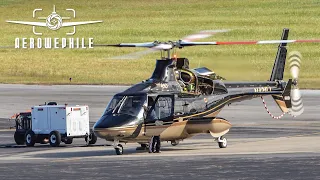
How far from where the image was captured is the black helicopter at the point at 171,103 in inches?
1271

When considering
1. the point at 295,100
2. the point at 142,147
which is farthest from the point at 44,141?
the point at 295,100

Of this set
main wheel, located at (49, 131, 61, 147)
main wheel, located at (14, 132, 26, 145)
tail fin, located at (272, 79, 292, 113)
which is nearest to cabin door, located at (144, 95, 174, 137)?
main wheel, located at (49, 131, 61, 147)

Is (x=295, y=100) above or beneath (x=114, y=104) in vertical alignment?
above

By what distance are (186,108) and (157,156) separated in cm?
247

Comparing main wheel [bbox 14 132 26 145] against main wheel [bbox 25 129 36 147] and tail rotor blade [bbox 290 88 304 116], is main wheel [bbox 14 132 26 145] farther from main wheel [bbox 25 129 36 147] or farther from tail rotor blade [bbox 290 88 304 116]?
tail rotor blade [bbox 290 88 304 116]

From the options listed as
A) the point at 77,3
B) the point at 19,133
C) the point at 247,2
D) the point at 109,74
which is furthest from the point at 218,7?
the point at 19,133

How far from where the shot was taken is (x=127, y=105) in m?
32.9

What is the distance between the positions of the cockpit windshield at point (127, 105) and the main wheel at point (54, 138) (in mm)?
4781

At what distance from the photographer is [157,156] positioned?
1281 inches

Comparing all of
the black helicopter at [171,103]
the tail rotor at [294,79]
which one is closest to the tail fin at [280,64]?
the tail rotor at [294,79]

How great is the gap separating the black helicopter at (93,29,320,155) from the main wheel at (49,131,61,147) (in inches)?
146

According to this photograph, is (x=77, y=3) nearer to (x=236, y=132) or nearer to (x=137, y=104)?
(x=236, y=132)

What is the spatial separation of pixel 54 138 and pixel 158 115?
5.61 m

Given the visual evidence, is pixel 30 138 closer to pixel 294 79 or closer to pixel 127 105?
pixel 127 105
